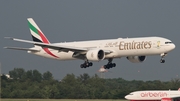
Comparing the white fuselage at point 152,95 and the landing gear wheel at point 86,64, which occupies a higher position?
the landing gear wheel at point 86,64

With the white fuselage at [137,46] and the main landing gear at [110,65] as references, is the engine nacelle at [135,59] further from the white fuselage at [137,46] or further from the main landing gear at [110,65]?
the white fuselage at [137,46]

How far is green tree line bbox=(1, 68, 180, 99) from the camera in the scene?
3302 inches

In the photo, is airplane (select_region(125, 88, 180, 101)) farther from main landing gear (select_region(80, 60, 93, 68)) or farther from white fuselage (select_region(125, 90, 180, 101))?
main landing gear (select_region(80, 60, 93, 68))

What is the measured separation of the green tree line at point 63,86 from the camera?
83.9 metres

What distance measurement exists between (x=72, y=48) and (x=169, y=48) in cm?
1195

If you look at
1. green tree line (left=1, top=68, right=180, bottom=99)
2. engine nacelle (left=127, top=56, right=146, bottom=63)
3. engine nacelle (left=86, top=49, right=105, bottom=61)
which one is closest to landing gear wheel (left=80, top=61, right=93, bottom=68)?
engine nacelle (left=86, top=49, right=105, bottom=61)

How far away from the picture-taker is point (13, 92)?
82750mm

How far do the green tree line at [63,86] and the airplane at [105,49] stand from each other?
7005mm

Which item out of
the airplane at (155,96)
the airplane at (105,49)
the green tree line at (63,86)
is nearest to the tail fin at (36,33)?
the airplane at (105,49)

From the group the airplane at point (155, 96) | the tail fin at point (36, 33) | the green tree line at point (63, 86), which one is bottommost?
the airplane at point (155, 96)

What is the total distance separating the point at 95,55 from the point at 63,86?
1791 cm

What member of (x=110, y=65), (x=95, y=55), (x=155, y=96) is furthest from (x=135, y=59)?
(x=95, y=55)

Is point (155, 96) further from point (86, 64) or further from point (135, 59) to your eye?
point (86, 64)

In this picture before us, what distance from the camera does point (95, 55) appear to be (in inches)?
2808
